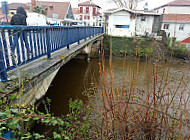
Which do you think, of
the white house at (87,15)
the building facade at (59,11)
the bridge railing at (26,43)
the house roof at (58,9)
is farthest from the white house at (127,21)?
the white house at (87,15)

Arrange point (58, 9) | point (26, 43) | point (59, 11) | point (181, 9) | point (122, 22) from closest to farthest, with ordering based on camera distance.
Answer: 1. point (26, 43)
2. point (122, 22)
3. point (181, 9)
4. point (59, 11)
5. point (58, 9)

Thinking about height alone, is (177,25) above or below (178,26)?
above

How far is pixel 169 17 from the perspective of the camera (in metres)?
20.6

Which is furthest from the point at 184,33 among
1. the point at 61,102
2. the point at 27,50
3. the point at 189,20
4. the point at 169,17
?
the point at 27,50

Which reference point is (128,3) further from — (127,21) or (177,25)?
(177,25)

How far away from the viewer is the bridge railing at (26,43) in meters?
2.46

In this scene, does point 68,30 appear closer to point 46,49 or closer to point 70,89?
point 46,49

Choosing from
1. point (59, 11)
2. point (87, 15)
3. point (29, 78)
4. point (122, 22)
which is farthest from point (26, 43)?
point (87, 15)

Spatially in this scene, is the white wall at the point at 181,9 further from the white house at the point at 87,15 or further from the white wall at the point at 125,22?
the white house at the point at 87,15

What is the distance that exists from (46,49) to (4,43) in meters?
1.71

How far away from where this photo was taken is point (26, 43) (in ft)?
10.2

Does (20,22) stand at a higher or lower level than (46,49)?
higher

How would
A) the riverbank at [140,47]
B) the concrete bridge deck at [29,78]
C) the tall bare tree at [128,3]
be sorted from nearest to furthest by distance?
1. the concrete bridge deck at [29,78]
2. the riverbank at [140,47]
3. the tall bare tree at [128,3]

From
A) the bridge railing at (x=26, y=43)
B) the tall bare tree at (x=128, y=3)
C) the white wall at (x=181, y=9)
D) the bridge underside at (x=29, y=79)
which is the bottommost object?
the bridge underside at (x=29, y=79)
